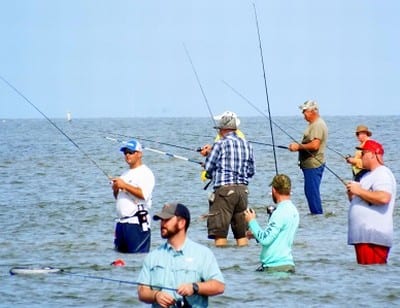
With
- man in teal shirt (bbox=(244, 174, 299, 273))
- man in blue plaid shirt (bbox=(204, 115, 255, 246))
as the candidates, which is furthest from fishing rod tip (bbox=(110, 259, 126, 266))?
man in teal shirt (bbox=(244, 174, 299, 273))

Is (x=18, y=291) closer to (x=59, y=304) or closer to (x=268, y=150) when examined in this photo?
(x=59, y=304)

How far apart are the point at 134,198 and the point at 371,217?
2491 mm

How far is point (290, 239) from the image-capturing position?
37.1 feet

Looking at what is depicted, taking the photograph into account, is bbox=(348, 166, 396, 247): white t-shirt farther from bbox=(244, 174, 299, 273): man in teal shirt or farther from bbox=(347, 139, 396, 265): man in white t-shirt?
bbox=(244, 174, 299, 273): man in teal shirt

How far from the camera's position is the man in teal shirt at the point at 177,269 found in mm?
7816

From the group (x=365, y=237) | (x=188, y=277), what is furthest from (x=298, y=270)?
(x=188, y=277)

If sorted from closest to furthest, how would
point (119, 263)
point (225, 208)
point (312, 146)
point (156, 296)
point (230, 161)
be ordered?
1. point (156, 296)
2. point (119, 263)
3. point (230, 161)
4. point (225, 208)
5. point (312, 146)

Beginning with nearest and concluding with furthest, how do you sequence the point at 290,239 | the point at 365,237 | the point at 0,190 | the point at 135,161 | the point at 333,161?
the point at 290,239 < the point at 365,237 < the point at 135,161 < the point at 0,190 < the point at 333,161

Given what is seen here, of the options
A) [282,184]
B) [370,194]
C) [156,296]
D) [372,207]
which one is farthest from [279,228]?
[156,296]

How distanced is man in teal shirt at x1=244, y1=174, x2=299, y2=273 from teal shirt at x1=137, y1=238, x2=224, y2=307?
2.80m

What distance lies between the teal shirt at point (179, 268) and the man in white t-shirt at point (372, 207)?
398 cm

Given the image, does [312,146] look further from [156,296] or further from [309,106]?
[156,296]

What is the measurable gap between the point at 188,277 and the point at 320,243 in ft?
26.4

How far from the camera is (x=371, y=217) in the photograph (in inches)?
469
